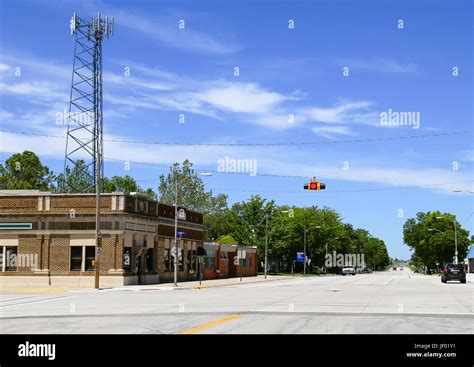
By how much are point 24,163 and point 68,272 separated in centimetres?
5300

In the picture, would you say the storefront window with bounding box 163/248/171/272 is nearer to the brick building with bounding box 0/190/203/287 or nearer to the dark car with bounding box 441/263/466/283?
the brick building with bounding box 0/190/203/287

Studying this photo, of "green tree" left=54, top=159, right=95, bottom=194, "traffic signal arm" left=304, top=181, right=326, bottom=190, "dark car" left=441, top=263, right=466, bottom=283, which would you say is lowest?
"dark car" left=441, top=263, right=466, bottom=283

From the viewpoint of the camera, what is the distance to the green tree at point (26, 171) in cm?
9188

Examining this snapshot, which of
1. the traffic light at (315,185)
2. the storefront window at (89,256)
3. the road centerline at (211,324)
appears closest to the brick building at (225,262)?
the storefront window at (89,256)

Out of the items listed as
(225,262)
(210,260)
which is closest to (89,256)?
(210,260)

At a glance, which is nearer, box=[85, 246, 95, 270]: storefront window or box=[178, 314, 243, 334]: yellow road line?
box=[178, 314, 243, 334]: yellow road line

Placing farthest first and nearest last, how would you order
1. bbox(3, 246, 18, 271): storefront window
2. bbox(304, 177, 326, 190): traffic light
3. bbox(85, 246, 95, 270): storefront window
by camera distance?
bbox(3, 246, 18, 271): storefront window, bbox(85, 246, 95, 270): storefront window, bbox(304, 177, 326, 190): traffic light

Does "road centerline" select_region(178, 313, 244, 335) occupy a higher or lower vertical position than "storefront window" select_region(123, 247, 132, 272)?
lower

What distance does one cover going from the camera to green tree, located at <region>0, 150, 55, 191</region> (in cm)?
9188

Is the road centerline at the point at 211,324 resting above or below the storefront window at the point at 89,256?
below

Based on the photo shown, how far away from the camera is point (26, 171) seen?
307 feet

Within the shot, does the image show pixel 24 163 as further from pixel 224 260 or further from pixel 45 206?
pixel 45 206

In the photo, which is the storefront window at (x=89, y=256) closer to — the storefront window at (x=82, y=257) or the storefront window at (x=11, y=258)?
the storefront window at (x=82, y=257)

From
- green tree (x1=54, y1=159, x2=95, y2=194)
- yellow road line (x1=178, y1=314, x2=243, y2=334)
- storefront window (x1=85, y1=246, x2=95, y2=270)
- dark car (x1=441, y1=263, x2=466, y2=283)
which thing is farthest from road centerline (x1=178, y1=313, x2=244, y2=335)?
green tree (x1=54, y1=159, x2=95, y2=194)
